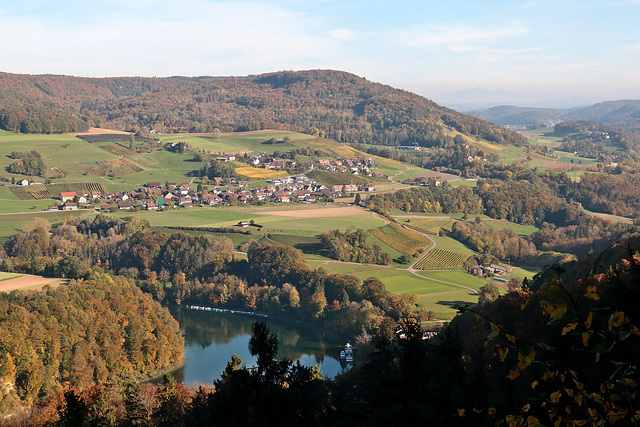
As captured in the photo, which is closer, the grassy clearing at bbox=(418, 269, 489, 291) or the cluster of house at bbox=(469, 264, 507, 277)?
the grassy clearing at bbox=(418, 269, 489, 291)

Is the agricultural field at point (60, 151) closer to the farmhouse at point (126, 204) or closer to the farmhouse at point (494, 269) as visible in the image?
the farmhouse at point (126, 204)

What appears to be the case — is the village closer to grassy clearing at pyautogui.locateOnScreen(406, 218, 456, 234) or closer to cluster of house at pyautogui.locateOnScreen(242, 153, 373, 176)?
cluster of house at pyautogui.locateOnScreen(242, 153, 373, 176)

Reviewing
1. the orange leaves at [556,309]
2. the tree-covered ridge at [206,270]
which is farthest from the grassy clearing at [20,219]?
the orange leaves at [556,309]

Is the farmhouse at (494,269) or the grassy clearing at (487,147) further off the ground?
the grassy clearing at (487,147)

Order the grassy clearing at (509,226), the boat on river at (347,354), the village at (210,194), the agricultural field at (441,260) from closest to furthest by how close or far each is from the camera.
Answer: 1. the boat on river at (347,354)
2. the agricultural field at (441,260)
3. the village at (210,194)
4. the grassy clearing at (509,226)

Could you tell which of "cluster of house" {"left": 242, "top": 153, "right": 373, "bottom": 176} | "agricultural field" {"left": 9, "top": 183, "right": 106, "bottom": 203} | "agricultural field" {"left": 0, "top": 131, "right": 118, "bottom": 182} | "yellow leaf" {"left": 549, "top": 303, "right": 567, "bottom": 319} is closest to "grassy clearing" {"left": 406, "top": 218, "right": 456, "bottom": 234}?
"cluster of house" {"left": 242, "top": 153, "right": 373, "bottom": 176}
